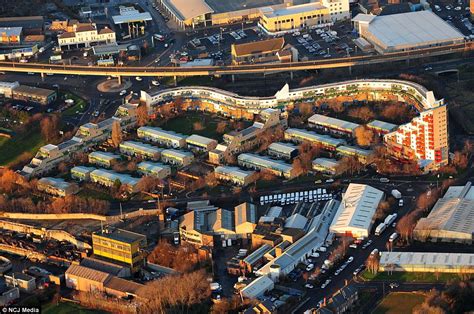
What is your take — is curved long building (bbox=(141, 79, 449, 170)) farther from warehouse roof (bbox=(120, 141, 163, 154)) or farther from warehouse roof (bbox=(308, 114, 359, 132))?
warehouse roof (bbox=(120, 141, 163, 154))

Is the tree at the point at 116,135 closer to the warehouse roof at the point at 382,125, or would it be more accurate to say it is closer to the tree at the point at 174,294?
the warehouse roof at the point at 382,125

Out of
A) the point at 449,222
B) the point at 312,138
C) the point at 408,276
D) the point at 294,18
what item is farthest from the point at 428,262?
the point at 294,18

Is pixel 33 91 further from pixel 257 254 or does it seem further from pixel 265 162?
pixel 257 254

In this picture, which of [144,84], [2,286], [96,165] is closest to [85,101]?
[144,84]

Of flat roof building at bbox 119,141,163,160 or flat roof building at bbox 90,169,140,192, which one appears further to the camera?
flat roof building at bbox 119,141,163,160

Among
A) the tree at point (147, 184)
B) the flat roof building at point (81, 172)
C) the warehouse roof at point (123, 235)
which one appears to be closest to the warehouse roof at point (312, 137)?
the tree at point (147, 184)

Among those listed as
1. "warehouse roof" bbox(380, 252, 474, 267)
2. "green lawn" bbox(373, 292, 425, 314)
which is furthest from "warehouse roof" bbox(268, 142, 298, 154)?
"green lawn" bbox(373, 292, 425, 314)
